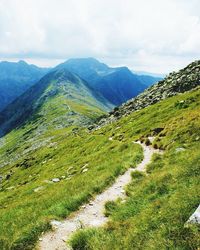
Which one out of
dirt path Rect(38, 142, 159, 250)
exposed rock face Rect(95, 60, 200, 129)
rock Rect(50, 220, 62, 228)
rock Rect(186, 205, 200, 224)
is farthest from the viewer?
exposed rock face Rect(95, 60, 200, 129)

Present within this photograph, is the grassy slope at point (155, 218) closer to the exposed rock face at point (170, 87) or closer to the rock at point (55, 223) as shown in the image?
the rock at point (55, 223)

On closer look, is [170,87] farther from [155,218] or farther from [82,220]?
[155,218]

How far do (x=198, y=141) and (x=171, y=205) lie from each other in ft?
53.7

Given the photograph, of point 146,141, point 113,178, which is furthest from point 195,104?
point 113,178

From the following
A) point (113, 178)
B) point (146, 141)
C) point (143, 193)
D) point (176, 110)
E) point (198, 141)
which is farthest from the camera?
point (176, 110)

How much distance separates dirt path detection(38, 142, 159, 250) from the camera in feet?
41.9

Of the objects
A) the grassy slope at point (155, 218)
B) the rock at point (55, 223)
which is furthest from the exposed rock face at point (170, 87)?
the rock at point (55, 223)

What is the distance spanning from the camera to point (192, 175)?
14.7 meters

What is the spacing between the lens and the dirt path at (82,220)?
12.8 meters

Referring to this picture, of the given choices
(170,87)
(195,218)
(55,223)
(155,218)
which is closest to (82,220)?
(55,223)

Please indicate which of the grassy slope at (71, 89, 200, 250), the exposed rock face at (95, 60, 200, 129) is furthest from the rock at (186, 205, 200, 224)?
the exposed rock face at (95, 60, 200, 129)

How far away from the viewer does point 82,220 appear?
14.8 meters

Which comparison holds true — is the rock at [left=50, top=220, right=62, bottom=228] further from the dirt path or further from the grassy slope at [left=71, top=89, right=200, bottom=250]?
the grassy slope at [left=71, top=89, right=200, bottom=250]

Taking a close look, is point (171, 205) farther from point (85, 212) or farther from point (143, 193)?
point (85, 212)
